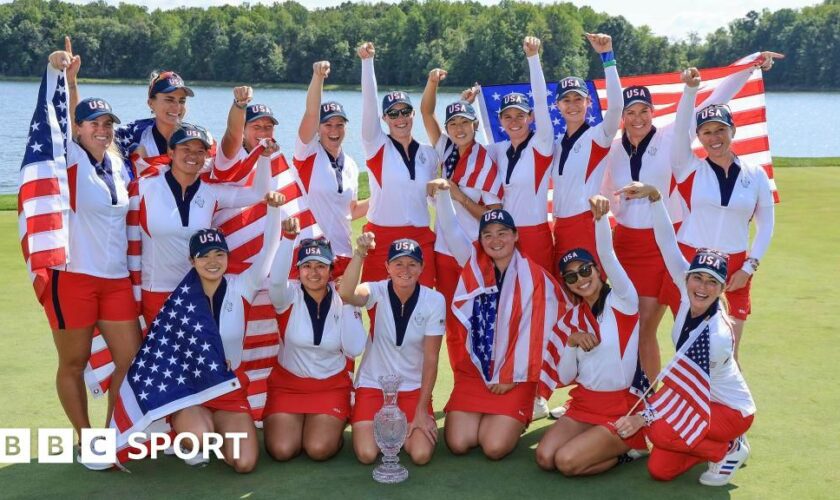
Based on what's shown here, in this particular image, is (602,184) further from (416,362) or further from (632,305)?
(416,362)

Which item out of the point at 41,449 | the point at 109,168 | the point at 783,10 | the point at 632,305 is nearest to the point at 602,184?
the point at 632,305

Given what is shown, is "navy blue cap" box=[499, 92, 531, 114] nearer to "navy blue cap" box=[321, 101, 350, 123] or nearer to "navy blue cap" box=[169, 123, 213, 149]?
"navy blue cap" box=[321, 101, 350, 123]

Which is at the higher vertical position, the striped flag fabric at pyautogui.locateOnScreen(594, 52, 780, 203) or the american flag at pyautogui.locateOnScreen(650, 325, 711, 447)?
the striped flag fabric at pyautogui.locateOnScreen(594, 52, 780, 203)

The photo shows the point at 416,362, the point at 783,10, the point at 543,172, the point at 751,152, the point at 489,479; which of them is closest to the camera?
the point at 489,479

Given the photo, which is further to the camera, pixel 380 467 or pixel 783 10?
pixel 783 10

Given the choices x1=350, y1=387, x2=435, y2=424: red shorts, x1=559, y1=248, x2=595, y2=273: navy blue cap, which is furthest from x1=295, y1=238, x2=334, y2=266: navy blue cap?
x1=559, y1=248, x2=595, y2=273: navy blue cap

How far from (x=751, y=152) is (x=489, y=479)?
4025 millimetres

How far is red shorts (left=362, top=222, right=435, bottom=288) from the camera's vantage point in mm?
6758

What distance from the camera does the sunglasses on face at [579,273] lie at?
5.71 meters

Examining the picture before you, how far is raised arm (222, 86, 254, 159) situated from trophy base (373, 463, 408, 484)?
238 centimetres

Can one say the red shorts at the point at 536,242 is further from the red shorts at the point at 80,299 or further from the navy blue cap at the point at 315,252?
the red shorts at the point at 80,299

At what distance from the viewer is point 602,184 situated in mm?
6652

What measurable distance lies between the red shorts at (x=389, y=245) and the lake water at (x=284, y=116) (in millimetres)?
16348

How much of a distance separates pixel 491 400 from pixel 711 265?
1656 mm
